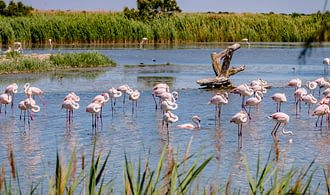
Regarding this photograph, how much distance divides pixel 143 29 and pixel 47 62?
1836cm

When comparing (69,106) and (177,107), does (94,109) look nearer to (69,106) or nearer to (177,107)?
(69,106)

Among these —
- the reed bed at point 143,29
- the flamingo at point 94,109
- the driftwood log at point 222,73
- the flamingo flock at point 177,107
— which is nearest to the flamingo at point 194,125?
the flamingo flock at point 177,107

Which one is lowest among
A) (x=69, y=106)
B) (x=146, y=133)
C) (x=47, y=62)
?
(x=146, y=133)

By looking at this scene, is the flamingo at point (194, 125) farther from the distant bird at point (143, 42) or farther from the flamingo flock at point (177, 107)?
the distant bird at point (143, 42)

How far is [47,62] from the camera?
25.8 meters

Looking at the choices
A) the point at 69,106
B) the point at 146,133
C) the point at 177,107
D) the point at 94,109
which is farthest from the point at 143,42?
the point at 146,133

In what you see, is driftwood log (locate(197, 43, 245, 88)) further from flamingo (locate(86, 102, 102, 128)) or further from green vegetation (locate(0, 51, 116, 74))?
green vegetation (locate(0, 51, 116, 74))

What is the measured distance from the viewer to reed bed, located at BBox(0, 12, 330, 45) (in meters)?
40.4

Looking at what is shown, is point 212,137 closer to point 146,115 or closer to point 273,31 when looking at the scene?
point 146,115

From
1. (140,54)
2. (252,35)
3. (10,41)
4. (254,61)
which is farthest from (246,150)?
(252,35)

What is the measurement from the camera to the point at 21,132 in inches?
461

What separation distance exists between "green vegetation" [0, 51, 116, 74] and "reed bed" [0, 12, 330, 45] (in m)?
11.4

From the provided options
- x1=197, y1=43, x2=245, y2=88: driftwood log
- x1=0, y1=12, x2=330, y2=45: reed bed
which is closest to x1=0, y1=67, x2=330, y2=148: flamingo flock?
x1=197, y1=43, x2=245, y2=88: driftwood log

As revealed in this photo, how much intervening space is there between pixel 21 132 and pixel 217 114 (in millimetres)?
3887
